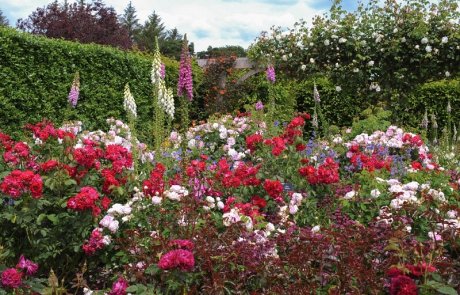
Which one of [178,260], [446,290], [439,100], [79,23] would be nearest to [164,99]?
[178,260]

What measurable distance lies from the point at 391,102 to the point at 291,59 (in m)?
2.01

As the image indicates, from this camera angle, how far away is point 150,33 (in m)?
41.4

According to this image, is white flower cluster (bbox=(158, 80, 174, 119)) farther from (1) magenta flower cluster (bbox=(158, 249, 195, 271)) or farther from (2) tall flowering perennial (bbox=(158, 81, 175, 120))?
(1) magenta flower cluster (bbox=(158, 249, 195, 271))

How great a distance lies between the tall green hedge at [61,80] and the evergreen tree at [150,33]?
26.0 m

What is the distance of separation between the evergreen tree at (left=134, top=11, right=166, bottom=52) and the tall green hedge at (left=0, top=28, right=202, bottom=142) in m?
26.0

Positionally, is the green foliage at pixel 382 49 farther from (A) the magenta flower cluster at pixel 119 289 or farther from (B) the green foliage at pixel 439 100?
(A) the magenta flower cluster at pixel 119 289

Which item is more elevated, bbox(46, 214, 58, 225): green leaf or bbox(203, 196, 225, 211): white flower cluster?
bbox(203, 196, 225, 211): white flower cluster

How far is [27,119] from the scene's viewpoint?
8422mm

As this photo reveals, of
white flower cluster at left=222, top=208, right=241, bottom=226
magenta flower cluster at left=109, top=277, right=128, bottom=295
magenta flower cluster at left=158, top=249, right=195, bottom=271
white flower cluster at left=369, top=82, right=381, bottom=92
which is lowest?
magenta flower cluster at left=109, top=277, right=128, bottom=295

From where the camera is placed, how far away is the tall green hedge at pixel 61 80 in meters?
8.16

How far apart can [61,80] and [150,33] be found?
1308 inches

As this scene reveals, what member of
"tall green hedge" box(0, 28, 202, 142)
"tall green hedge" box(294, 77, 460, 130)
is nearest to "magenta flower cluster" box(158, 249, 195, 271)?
"tall green hedge" box(0, 28, 202, 142)

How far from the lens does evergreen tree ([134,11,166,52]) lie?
1507 inches

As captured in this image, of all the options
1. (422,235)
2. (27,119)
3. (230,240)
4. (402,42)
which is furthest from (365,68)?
(230,240)
